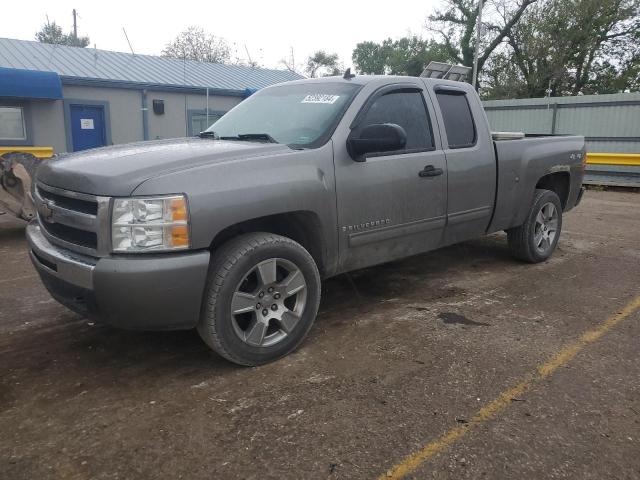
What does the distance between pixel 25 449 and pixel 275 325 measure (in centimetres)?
147

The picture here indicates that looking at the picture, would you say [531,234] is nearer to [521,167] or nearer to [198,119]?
[521,167]

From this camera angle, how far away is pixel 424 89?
173 inches

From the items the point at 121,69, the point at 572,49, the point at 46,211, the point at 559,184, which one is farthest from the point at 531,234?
the point at 572,49

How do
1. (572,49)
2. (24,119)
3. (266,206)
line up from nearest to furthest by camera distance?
1. (266,206)
2. (24,119)
3. (572,49)

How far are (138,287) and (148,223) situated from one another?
33 centimetres

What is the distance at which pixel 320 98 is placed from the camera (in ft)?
13.1

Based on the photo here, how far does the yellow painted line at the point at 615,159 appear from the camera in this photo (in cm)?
1328

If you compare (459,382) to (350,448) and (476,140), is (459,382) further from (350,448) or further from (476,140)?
(476,140)

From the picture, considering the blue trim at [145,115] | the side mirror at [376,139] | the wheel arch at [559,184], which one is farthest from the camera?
the blue trim at [145,115]

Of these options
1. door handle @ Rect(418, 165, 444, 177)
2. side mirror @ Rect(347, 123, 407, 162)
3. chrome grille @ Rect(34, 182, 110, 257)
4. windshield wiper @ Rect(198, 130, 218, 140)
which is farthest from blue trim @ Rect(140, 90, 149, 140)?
side mirror @ Rect(347, 123, 407, 162)

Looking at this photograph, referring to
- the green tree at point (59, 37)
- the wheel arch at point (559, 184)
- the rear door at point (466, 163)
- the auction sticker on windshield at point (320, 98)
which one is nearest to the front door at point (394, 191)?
the rear door at point (466, 163)

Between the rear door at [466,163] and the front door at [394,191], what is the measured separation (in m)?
0.15

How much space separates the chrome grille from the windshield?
1.33 m

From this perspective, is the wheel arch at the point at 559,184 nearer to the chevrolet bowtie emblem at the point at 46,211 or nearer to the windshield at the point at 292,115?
the windshield at the point at 292,115
